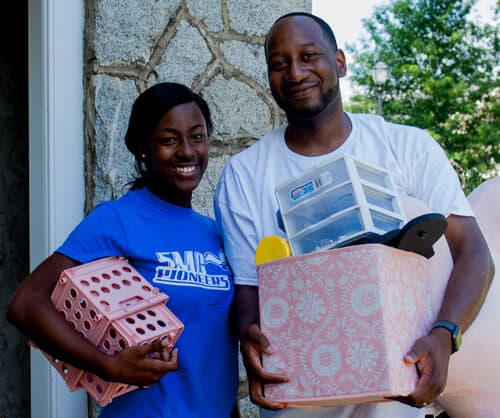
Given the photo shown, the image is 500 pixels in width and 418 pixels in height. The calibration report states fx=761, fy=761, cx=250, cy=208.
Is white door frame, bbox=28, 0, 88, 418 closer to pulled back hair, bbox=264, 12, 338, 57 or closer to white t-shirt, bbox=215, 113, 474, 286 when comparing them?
white t-shirt, bbox=215, 113, 474, 286

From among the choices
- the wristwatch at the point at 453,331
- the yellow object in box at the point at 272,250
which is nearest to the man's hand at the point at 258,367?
the yellow object in box at the point at 272,250

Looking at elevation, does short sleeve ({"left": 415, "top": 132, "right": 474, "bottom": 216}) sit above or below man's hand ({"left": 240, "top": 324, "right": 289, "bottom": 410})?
above

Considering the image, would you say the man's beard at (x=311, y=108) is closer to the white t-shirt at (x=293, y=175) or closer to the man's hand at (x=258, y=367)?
the white t-shirt at (x=293, y=175)

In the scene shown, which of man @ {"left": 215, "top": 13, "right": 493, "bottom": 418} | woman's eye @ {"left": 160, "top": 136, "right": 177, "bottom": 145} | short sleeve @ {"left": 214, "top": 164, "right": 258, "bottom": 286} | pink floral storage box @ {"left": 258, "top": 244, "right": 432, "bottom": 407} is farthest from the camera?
woman's eye @ {"left": 160, "top": 136, "right": 177, "bottom": 145}

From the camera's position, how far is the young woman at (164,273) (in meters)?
1.95

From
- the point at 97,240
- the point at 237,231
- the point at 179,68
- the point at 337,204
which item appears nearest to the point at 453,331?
the point at 337,204

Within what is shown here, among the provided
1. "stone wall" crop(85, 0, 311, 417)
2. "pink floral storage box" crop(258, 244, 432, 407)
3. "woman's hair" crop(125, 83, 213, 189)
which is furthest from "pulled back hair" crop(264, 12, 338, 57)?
"stone wall" crop(85, 0, 311, 417)

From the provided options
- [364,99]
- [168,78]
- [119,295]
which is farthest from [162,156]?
[364,99]

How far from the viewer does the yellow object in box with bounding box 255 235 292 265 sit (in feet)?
6.41

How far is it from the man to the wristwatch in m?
0.06

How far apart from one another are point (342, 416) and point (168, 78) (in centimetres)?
187

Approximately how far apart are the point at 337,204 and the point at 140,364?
64cm

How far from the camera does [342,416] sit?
214cm

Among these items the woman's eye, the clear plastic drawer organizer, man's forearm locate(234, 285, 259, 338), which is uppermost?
the woman's eye
